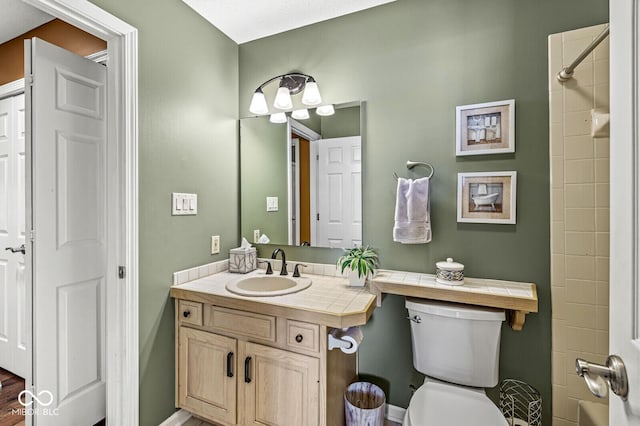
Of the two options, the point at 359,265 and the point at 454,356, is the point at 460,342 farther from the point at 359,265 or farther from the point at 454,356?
the point at 359,265

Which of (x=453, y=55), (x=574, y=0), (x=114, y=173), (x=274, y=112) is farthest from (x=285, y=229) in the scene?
(x=574, y=0)

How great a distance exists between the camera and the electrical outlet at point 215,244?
1.98 m

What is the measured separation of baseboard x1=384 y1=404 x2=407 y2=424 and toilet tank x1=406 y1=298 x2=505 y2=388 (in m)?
0.41

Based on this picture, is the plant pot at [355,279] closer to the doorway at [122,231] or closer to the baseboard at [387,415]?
the baseboard at [387,415]

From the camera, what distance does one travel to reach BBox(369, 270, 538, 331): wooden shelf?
1.33 meters

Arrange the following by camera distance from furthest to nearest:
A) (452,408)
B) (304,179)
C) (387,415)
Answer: (304,179), (387,415), (452,408)

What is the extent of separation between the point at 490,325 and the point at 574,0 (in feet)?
5.16

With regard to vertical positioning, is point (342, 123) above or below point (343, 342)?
above

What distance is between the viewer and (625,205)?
0.57m

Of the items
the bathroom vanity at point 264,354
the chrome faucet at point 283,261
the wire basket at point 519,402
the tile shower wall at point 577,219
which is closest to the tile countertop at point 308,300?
the bathroom vanity at point 264,354

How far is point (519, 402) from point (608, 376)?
1233 millimetres

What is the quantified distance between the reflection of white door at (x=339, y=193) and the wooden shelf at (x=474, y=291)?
0.37 m

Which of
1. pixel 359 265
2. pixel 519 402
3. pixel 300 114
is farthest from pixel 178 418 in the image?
pixel 300 114

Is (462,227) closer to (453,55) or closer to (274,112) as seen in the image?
(453,55)
